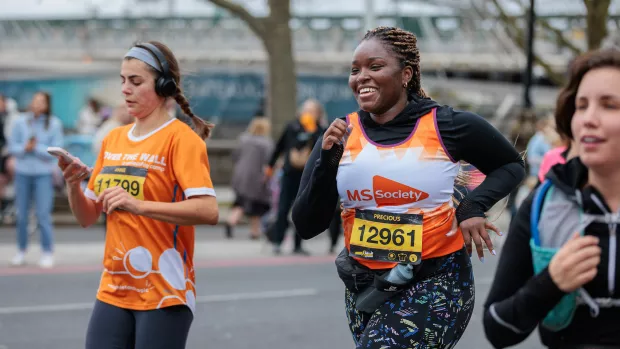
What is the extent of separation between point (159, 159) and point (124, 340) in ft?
2.50

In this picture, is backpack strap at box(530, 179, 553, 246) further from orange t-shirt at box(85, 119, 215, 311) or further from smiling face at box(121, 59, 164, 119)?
smiling face at box(121, 59, 164, 119)

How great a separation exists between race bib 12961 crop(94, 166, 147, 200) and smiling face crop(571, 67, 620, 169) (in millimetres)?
2098

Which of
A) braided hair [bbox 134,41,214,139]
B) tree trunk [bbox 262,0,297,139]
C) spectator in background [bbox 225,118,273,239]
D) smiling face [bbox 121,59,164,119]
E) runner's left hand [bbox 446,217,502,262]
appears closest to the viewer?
runner's left hand [bbox 446,217,502,262]

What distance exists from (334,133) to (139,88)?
101 cm

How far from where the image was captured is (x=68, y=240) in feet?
45.6

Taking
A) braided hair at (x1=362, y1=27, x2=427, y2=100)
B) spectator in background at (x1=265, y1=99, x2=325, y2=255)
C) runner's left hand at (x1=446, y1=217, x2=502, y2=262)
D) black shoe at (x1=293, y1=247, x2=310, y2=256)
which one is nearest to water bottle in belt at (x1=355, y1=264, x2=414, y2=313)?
runner's left hand at (x1=446, y1=217, x2=502, y2=262)

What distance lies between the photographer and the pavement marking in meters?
8.47

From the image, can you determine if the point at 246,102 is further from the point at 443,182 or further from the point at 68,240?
the point at 443,182

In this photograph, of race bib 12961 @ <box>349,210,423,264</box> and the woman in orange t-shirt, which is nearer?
race bib 12961 @ <box>349,210,423,264</box>

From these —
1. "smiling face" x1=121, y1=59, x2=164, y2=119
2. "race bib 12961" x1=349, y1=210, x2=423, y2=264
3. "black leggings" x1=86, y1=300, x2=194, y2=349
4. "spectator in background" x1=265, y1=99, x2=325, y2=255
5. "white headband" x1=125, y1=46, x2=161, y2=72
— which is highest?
"white headband" x1=125, y1=46, x2=161, y2=72

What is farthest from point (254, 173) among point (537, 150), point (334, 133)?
point (334, 133)

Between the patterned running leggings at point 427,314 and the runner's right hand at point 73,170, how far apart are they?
133 centimetres

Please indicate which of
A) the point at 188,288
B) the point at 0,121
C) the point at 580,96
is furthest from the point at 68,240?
the point at 580,96

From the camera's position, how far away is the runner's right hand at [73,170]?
4.07 metres
